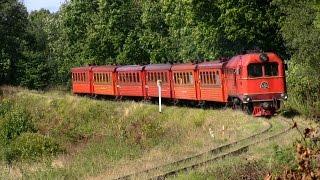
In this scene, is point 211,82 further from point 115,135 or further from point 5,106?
point 5,106

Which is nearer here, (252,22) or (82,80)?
(252,22)

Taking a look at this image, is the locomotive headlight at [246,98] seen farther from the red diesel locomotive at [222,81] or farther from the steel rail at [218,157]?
the steel rail at [218,157]

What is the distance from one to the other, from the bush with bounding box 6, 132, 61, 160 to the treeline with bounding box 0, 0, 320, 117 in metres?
17.4

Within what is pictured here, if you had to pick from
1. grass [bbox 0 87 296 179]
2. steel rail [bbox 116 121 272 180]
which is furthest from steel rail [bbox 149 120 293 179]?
grass [bbox 0 87 296 179]

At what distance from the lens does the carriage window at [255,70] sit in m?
23.8

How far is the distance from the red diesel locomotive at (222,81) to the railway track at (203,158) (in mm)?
5171

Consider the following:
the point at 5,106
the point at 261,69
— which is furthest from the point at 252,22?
the point at 5,106

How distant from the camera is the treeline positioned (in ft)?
125

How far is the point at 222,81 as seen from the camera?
85.2ft

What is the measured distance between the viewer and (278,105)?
24.2m

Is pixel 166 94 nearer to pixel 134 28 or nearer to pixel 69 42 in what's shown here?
pixel 134 28

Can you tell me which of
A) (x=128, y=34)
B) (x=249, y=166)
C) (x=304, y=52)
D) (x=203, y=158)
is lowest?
(x=203, y=158)

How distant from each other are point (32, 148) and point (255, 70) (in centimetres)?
941

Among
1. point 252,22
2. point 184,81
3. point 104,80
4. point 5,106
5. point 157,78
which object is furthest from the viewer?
point 104,80
